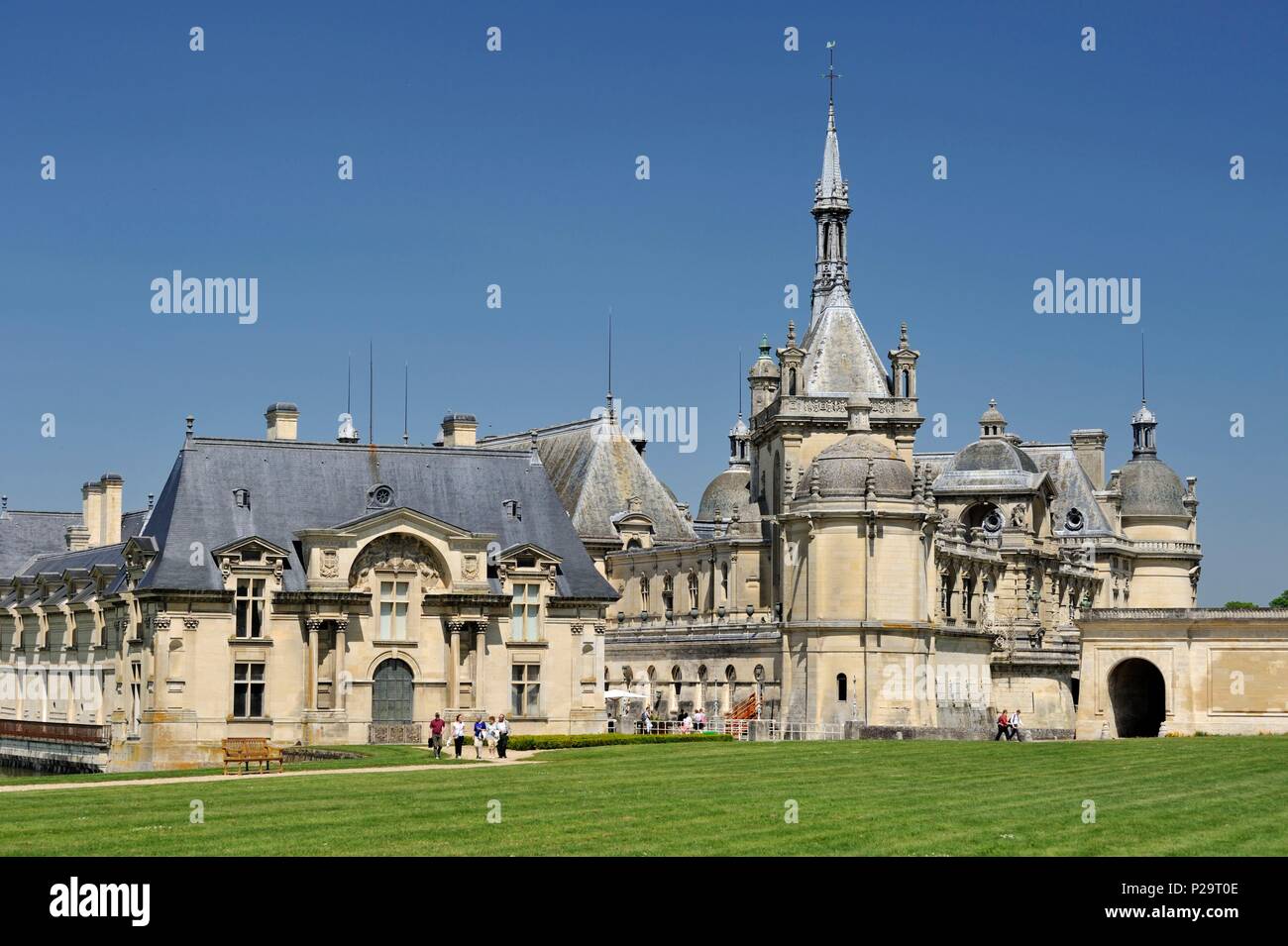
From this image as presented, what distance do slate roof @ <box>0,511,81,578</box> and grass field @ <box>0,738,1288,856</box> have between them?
45144 mm

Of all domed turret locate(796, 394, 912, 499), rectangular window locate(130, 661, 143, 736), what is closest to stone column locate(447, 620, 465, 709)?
rectangular window locate(130, 661, 143, 736)

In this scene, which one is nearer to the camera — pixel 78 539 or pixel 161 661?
→ pixel 161 661

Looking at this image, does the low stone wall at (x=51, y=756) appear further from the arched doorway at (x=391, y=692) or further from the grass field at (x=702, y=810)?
the grass field at (x=702, y=810)

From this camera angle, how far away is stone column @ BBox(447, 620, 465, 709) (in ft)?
218

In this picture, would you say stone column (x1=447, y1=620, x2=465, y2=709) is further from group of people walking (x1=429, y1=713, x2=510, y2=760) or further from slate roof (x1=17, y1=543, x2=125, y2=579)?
slate roof (x1=17, y1=543, x2=125, y2=579)

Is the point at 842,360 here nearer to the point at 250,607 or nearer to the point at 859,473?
the point at 859,473

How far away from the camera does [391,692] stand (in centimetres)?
6644

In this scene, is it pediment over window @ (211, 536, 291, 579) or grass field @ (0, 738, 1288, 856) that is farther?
pediment over window @ (211, 536, 291, 579)

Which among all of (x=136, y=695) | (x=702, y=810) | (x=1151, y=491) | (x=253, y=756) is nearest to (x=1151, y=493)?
(x=1151, y=491)

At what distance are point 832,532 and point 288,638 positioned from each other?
21.2 meters

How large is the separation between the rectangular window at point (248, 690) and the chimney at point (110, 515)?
22.4m

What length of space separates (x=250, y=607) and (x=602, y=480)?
45.2m

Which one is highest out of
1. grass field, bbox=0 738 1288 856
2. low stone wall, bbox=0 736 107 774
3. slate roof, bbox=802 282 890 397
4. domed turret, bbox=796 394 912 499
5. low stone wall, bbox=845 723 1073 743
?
slate roof, bbox=802 282 890 397
